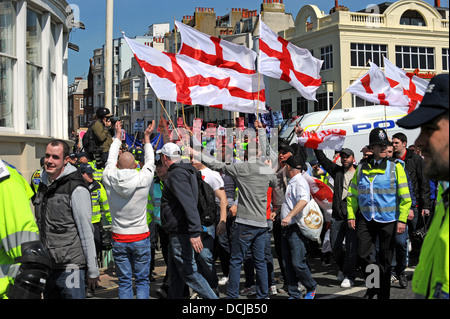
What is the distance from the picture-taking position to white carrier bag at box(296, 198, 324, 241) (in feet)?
24.1

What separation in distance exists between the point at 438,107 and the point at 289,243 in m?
5.14

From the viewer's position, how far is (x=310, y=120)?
21.6 m

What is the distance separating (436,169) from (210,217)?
473cm

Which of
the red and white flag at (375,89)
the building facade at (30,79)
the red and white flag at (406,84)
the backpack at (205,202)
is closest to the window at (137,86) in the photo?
the building facade at (30,79)

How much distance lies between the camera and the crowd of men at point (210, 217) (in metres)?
3.54

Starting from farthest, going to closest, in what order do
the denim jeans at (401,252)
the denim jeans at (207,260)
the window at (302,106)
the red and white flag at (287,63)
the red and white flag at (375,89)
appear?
1. the window at (302,106)
2. the red and white flag at (375,89)
3. the red and white flag at (287,63)
4. the denim jeans at (401,252)
5. the denim jeans at (207,260)

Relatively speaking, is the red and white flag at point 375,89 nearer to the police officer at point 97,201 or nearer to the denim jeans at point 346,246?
the denim jeans at point 346,246

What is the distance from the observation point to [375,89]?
12.2m

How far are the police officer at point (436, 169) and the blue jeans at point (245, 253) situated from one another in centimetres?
454

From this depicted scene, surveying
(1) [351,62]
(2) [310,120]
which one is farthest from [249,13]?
(2) [310,120]

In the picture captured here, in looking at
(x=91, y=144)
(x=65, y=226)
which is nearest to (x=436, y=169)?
(x=65, y=226)

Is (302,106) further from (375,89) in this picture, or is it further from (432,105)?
(432,105)

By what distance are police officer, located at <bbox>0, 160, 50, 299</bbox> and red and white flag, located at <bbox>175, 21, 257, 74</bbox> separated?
620 centimetres

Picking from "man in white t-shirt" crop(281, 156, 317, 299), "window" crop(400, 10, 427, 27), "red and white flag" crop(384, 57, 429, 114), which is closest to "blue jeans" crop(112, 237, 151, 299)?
"man in white t-shirt" crop(281, 156, 317, 299)
